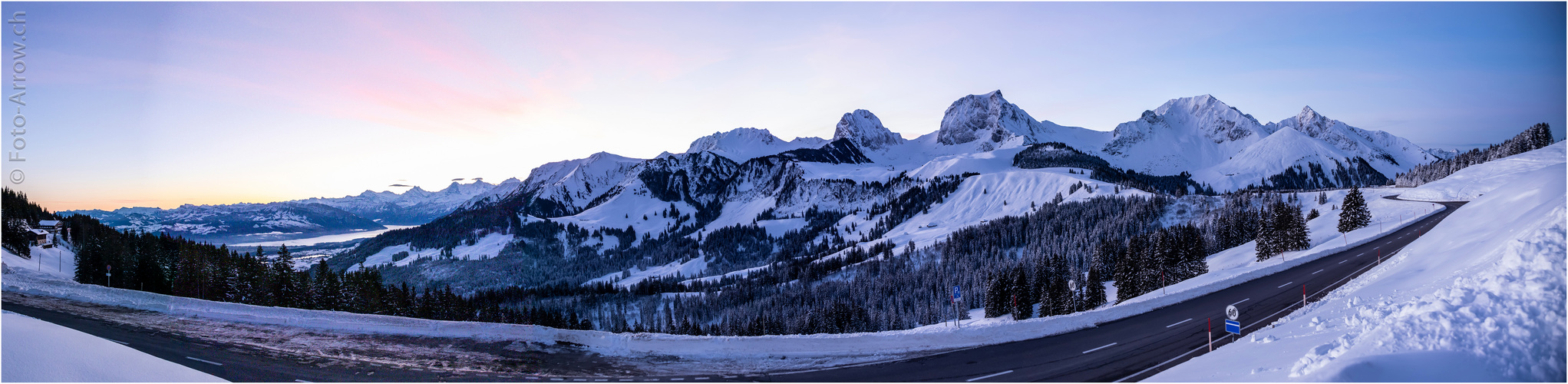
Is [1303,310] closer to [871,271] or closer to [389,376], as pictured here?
[389,376]

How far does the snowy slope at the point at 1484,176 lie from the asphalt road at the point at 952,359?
12383 cm

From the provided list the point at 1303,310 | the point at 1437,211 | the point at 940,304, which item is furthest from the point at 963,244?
the point at 1303,310

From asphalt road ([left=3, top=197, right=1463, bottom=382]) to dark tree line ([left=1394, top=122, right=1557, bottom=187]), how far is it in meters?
171

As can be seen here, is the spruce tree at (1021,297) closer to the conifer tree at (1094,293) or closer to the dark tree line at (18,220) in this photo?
the conifer tree at (1094,293)

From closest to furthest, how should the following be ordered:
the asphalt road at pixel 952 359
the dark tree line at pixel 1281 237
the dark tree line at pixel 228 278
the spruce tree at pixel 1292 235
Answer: the asphalt road at pixel 952 359, the dark tree line at pixel 228 278, the spruce tree at pixel 1292 235, the dark tree line at pixel 1281 237

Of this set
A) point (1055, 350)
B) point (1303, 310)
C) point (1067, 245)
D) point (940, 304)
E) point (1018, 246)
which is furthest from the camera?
point (1018, 246)

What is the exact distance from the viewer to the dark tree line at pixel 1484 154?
421 feet

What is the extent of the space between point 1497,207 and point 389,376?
6145 cm

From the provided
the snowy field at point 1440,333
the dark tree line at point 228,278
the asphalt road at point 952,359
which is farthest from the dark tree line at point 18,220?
A: the snowy field at point 1440,333

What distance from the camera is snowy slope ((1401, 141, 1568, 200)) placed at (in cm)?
10338

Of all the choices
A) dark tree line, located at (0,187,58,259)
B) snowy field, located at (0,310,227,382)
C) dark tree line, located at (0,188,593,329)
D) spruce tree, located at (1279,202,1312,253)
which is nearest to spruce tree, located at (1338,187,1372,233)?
spruce tree, located at (1279,202,1312,253)

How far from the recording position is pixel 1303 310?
987 inches

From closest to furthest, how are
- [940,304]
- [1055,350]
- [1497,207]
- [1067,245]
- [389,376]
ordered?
[389,376], [1055,350], [1497,207], [940,304], [1067,245]

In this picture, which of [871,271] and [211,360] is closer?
[211,360]
